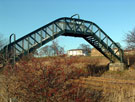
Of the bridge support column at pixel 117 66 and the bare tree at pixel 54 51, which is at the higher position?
the bare tree at pixel 54 51

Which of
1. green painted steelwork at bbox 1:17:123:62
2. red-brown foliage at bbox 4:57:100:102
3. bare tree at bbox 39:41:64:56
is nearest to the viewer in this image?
red-brown foliage at bbox 4:57:100:102

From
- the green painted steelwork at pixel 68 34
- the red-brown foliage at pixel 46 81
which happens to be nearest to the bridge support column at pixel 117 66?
the green painted steelwork at pixel 68 34

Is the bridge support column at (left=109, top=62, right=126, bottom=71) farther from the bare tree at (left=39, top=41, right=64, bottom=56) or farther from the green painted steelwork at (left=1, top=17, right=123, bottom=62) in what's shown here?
the bare tree at (left=39, top=41, right=64, bottom=56)

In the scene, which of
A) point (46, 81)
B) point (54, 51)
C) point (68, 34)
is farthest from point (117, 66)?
point (46, 81)

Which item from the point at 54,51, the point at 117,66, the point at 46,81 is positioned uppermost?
the point at 54,51

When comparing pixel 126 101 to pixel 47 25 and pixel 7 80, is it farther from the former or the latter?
pixel 47 25

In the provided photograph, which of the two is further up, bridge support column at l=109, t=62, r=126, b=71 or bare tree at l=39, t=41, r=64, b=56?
bare tree at l=39, t=41, r=64, b=56

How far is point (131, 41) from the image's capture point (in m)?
26.0

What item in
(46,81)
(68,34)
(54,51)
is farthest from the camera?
(68,34)

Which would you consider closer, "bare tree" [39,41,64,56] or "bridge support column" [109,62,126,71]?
"bare tree" [39,41,64,56]

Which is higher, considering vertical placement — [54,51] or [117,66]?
[54,51]

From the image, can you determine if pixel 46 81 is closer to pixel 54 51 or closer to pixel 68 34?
pixel 54 51

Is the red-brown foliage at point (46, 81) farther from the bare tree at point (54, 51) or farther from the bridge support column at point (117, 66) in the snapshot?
the bridge support column at point (117, 66)

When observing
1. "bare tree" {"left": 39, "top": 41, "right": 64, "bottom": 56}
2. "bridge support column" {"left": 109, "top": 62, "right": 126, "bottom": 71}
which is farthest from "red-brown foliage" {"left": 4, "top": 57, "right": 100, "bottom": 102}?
"bridge support column" {"left": 109, "top": 62, "right": 126, "bottom": 71}
